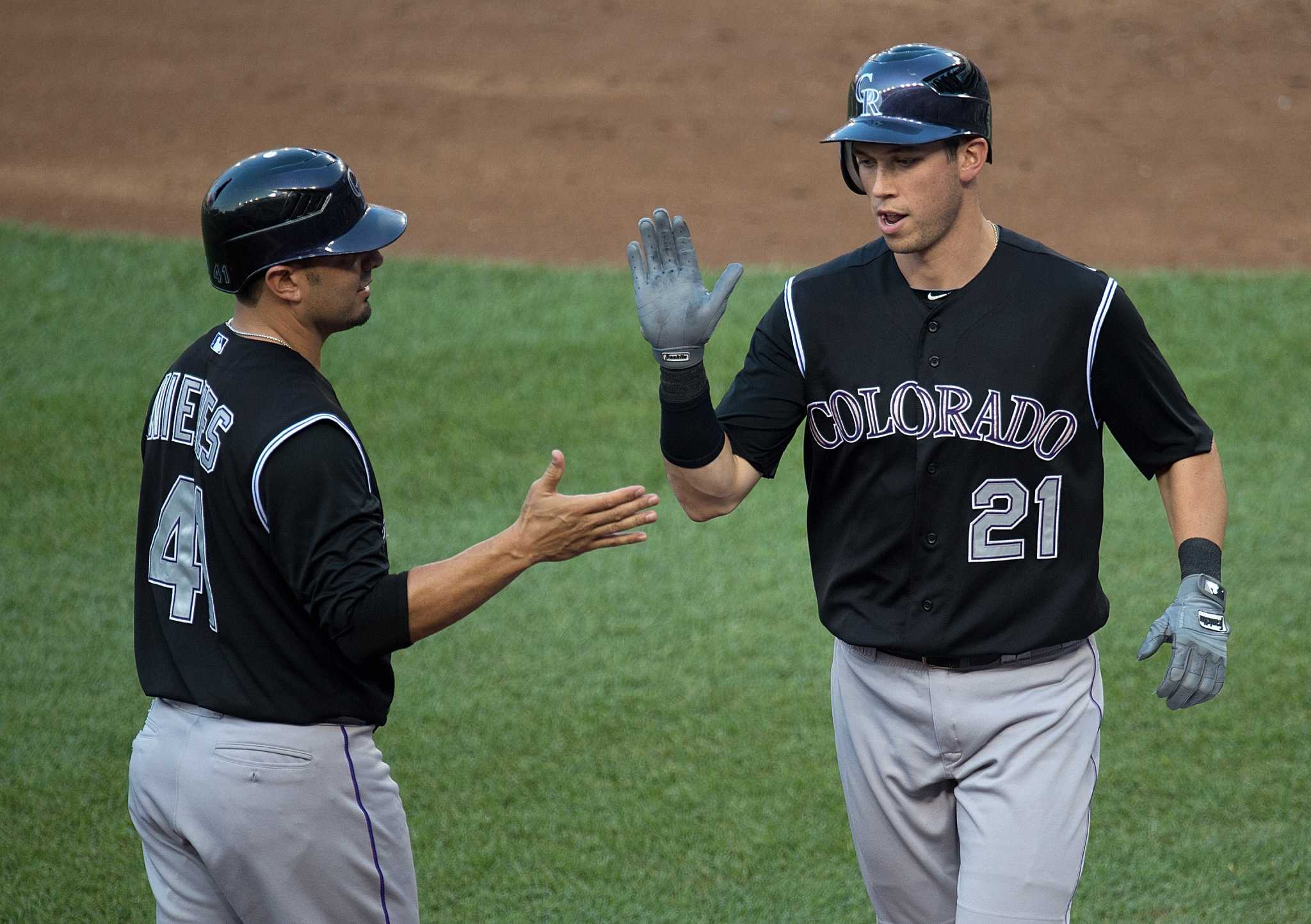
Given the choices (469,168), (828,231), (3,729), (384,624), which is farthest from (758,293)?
(384,624)

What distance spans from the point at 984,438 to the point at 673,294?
70cm

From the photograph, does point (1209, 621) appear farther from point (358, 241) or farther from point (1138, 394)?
point (358, 241)

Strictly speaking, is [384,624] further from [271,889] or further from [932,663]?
[932,663]

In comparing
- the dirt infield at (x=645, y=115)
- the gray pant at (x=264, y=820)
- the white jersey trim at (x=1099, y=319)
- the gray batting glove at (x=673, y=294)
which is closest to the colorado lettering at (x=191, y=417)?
the gray pant at (x=264, y=820)

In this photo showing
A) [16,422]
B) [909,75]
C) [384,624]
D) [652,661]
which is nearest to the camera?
[384,624]

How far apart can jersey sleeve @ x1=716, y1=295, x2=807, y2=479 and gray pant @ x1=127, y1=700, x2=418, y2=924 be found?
1010mm

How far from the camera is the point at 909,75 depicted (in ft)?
10.2

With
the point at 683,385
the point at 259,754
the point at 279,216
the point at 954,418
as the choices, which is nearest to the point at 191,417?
the point at 279,216

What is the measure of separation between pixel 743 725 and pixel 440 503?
2.50 metres

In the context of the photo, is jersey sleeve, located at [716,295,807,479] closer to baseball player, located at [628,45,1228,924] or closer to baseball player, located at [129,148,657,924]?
baseball player, located at [628,45,1228,924]

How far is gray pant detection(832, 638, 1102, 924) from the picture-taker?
2947mm

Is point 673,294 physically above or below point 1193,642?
above

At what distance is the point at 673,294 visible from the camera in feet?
10.2

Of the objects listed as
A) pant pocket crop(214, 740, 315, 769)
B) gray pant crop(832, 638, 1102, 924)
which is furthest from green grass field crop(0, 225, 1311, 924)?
pant pocket crop(214, 740, 315, 769)
